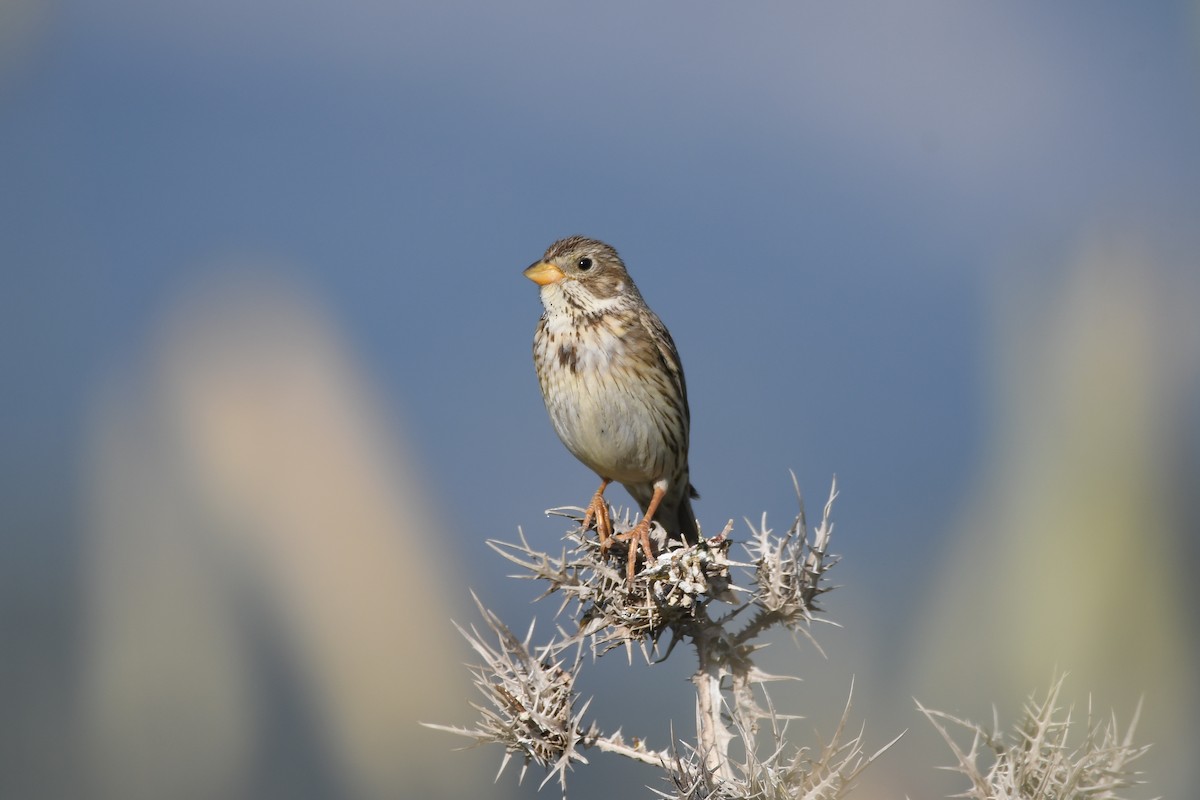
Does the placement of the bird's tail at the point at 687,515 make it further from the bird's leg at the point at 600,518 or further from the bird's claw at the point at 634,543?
the bird's claw at the point at 634,543

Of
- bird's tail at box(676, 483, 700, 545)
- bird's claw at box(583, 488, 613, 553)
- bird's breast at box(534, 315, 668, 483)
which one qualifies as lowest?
bird's tail at box(676, 483, 700, 545)

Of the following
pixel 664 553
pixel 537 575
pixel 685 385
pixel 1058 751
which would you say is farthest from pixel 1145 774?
pixel 685 385

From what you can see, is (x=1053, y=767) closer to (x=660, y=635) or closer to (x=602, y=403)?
(x=660, y=635)

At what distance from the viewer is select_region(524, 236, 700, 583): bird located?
5297 mm

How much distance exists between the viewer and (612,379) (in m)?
5.34

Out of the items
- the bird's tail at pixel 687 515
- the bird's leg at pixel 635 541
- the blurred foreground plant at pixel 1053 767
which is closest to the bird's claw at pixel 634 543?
the bird's leg at pixel 635 541

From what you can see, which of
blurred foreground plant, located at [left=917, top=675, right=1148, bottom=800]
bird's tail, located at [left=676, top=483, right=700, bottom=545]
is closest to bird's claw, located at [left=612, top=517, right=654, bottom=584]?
blurred foreground plant, located at [left=917, top=675, right=1148, bottom=800]

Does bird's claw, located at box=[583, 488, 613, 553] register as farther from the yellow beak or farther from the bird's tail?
the yellow beak

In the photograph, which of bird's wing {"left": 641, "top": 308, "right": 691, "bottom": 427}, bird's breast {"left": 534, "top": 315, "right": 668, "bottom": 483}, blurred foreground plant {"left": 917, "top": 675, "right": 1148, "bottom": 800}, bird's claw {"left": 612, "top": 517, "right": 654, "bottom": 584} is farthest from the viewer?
bird's wing {"left": 641, "top": 308, "right": 691, "bottom": 427}

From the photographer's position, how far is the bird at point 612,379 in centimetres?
530

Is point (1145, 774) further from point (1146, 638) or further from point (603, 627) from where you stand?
point (1146, 638)

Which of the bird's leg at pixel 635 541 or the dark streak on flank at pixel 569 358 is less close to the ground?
the dark streak on flank at pixel 569 358

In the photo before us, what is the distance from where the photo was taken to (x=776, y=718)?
9.29ft

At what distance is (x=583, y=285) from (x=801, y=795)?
3369 mm
